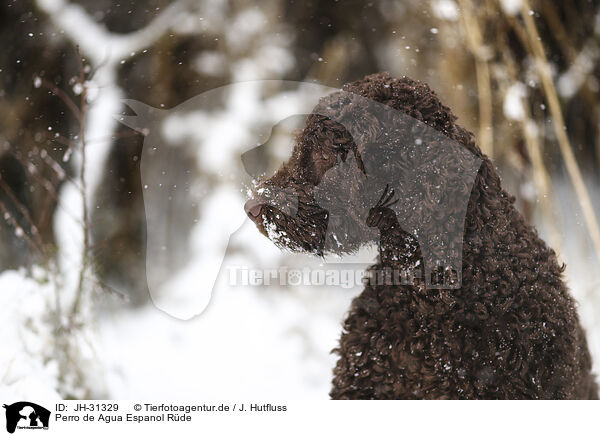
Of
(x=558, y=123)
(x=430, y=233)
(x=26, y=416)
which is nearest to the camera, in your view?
(x=430, y=233)

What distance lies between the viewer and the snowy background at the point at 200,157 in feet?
2.97

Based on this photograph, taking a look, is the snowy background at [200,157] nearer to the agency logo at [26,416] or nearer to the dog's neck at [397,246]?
the agency logo at [26,416]

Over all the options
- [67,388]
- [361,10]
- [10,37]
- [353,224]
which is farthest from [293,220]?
[10,37]

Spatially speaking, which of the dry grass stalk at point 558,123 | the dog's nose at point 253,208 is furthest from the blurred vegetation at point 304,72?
the dog's nose at point 253,208

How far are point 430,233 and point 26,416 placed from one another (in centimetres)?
83

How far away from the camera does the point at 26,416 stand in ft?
2.82

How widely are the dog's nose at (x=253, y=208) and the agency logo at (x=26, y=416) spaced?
55cm

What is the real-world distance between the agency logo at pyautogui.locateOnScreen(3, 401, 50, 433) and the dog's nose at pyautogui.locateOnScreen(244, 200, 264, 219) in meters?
0.55

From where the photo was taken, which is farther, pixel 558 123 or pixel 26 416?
pixel 558 123

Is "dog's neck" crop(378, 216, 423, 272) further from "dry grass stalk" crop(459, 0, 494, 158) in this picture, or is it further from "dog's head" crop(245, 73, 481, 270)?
"dry grass stalk" crop(459, 0, 494, 158)

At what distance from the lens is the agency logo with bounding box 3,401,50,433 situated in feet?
2.75

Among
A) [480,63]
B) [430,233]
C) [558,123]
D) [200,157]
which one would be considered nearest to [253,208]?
[200,157]

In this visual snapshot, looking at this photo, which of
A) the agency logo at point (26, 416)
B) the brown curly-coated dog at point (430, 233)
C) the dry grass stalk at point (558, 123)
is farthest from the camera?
the dry grass stalk at point (558, 123)

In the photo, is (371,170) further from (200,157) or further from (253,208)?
(200,157)
